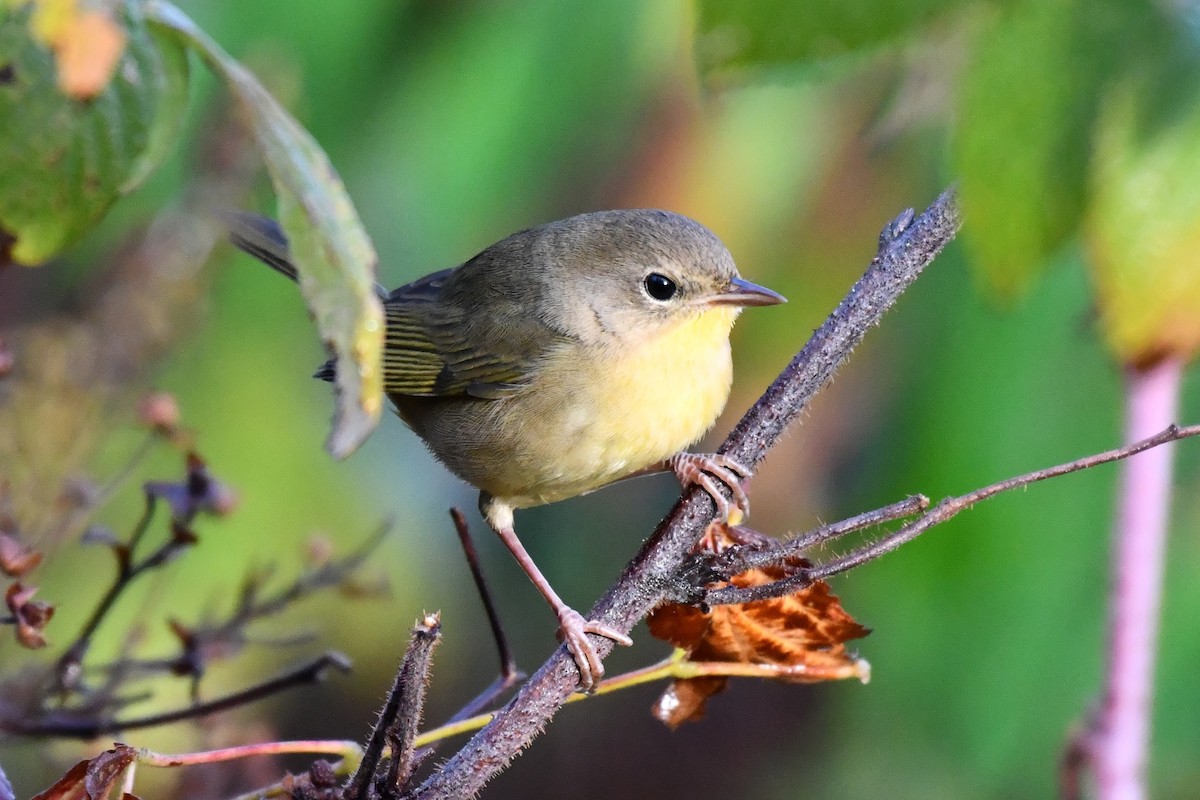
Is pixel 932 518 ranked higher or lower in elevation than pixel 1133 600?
lower

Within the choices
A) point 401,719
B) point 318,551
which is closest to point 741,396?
point 318,551

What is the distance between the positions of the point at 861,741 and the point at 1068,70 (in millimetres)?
3315

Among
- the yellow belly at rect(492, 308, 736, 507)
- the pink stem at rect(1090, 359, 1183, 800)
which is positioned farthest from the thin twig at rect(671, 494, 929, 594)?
the yellow belly at rect(492, 308, 736, 507)

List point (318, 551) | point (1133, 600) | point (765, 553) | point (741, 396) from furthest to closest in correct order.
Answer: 1. point (741, 396)
2. point (318, 551)
3. point (1133, 600)
4. point (765, 553)

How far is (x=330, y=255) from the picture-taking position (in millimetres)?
843

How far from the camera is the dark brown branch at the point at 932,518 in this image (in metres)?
1.24

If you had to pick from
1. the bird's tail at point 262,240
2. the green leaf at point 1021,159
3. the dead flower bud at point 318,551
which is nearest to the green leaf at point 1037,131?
the green leaf at point 1021,159

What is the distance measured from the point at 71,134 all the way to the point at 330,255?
1.02 ft

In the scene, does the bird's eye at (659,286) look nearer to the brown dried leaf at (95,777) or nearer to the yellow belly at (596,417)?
the yellow belly at (596,417)

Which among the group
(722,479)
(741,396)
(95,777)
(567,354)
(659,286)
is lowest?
(95,777)

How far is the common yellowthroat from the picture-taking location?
2.69 meters

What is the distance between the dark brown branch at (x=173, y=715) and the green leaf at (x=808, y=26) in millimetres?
1136

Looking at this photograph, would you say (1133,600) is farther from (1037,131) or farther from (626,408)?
(626,408)

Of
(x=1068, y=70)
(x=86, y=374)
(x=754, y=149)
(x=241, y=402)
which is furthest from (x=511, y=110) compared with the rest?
(x=1068, y=70)
